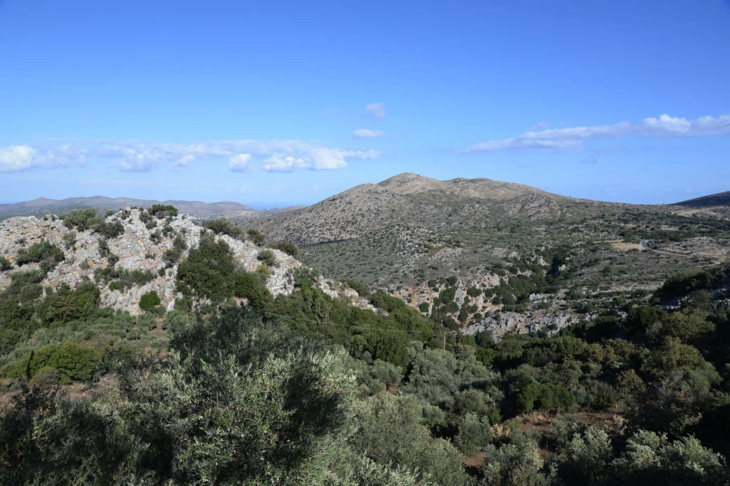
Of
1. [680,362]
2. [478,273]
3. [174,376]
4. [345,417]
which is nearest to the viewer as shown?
[345,417]

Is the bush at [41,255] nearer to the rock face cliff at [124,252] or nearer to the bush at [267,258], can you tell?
the rock face cliff at [124,252]

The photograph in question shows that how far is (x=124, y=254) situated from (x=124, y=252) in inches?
7.7

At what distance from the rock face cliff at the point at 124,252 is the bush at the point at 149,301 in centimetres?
31

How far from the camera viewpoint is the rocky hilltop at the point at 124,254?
24531 millimetres

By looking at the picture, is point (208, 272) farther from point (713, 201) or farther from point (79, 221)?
point (713, 201)

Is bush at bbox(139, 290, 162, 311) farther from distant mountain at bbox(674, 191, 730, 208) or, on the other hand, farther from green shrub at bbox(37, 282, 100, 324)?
distant mountain at bbox(674, 191, 730, 208)

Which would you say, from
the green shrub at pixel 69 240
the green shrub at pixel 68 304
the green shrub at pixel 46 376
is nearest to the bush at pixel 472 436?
the green shrub at pixel 46 376

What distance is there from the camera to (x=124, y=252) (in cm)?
2662

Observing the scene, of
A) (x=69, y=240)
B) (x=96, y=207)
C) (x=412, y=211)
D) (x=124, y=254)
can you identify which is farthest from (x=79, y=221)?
(x=96, y=207)

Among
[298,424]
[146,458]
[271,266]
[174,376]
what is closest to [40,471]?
[146,458]

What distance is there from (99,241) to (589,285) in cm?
3932

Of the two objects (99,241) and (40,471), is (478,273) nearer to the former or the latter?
(99,241)

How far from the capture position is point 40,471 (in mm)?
5273

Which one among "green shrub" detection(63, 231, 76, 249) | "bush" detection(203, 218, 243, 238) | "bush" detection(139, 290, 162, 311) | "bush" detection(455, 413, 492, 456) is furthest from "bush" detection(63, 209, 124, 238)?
"bush" detection(455, 413, 492, 456)
